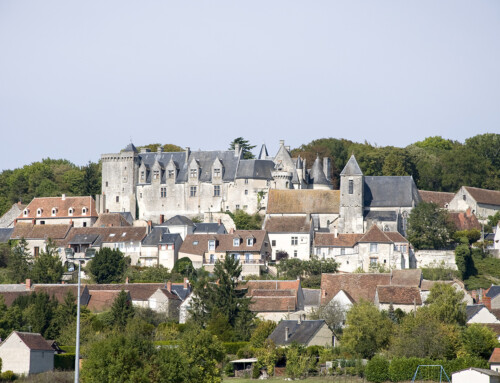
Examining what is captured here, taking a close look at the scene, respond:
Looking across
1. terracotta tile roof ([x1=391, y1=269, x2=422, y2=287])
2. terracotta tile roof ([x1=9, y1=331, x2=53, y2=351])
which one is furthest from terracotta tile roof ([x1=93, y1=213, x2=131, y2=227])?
terracotta tile roof ([x1=9, y1=331, x2=53, y2=351])

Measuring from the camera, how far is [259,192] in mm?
80375

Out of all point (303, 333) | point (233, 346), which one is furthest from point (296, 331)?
point (233, 346)

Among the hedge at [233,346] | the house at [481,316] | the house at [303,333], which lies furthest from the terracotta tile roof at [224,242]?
the hedge at [233,346]

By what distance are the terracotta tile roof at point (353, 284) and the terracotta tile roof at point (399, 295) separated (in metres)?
1.06

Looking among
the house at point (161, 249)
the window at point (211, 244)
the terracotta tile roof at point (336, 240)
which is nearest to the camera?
the terracotta tile roof at point (336, 240)

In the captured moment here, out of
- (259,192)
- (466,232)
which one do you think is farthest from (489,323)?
(259,192)

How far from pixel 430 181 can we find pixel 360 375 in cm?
4454

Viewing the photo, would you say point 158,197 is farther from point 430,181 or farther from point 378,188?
point 430,181

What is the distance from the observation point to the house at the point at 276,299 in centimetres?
5900

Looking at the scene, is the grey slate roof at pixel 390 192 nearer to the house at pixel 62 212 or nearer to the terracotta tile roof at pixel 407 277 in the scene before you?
the terracotta tile roof at pixel 407 277

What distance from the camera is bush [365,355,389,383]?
45781 millimetres

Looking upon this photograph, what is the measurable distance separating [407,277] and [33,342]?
87.3 feet

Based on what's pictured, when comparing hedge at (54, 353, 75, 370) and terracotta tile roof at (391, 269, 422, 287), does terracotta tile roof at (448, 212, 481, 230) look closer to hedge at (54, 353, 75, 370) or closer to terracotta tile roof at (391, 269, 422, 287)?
terracotta tile roof at (391, 269, 422, 287)

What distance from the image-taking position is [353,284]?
206ft
